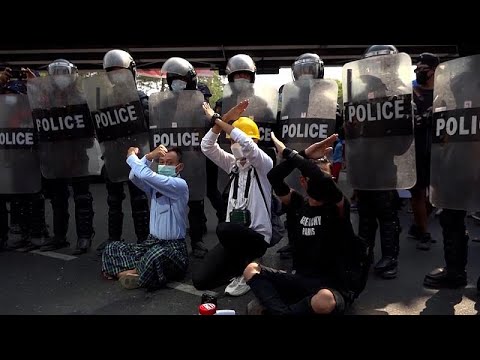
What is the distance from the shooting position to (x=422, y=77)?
3973 mm

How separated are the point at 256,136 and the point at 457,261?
69.3 inches

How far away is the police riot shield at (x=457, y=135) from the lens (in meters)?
2.85

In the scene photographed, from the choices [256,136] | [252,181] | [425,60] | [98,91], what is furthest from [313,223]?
[98,91]

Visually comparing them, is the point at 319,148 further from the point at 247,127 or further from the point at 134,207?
the point at 134,207

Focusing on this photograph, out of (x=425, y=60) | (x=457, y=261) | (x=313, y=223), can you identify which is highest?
(x=425, y=60)

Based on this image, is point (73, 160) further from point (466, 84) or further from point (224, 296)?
point (466, 84)

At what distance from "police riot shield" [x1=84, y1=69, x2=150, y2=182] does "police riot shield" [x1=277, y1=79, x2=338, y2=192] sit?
130 centimetres

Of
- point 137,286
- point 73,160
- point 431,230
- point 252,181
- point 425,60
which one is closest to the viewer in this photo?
point 252,181

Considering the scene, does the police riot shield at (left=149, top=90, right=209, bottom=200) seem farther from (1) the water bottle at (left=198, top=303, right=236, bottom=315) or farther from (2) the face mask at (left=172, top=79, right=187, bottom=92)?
(1) the water bottle at (left=198, top=303, right=236, bottom=315)

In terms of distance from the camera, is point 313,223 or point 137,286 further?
point 137,286

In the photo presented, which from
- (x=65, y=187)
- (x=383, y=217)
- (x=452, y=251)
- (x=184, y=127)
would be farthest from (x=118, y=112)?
(x=452, y=251)

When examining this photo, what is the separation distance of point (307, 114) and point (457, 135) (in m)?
1.18

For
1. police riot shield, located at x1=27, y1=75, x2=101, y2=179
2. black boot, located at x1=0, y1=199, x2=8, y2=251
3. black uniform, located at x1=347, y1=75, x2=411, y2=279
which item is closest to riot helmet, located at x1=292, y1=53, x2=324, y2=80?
black uniform, located at x1=347, y1=75, x2=411, y2=279

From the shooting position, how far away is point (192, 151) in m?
3.88
